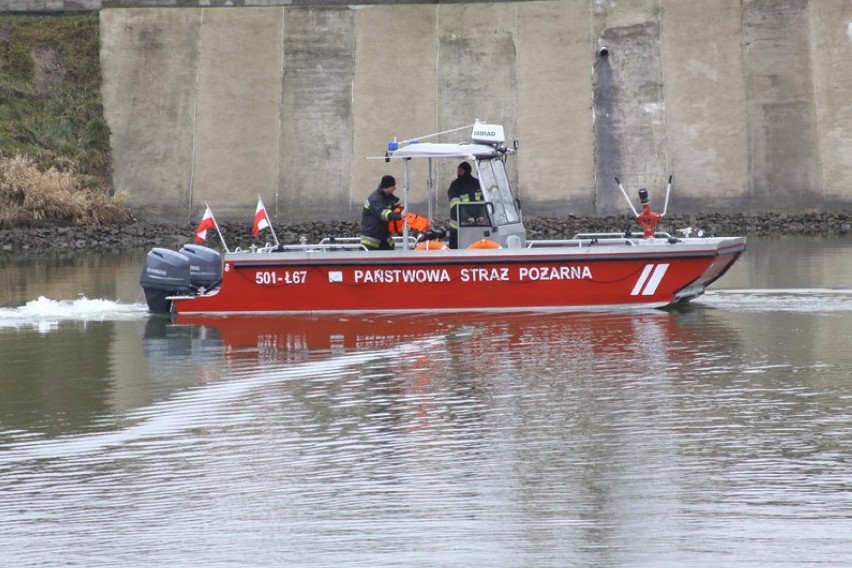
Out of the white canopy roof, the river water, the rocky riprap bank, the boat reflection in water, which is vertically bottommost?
the river water

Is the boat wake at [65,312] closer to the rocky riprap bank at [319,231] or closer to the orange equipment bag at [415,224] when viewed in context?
the orange equipment bag at [415,224]

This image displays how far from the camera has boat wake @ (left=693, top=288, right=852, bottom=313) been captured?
55.4ft

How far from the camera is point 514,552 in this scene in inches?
309

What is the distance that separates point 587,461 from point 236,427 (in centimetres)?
292

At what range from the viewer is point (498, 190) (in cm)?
1747

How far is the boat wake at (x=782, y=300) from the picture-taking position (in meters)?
16.9

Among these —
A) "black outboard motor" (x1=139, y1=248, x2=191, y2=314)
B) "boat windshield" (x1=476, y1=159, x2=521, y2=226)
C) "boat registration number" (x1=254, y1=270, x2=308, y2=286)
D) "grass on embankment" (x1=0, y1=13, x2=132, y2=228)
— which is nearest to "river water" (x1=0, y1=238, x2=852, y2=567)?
"boat registration number" (x1=254, y1=270, x2=308, y2=286)

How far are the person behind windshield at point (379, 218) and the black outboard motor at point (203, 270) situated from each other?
6.14ft

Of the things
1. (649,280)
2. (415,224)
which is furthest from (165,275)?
(649,280)

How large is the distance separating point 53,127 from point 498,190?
18225 mm

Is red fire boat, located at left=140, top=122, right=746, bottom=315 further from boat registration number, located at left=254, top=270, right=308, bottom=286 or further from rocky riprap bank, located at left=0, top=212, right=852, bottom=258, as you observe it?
rocky riprap bank, located at left=0, top=212, right=852, bottom=258

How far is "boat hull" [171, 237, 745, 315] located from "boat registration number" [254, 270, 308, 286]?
0.5 inches

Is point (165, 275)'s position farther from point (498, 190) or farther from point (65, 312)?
point (498, 190)

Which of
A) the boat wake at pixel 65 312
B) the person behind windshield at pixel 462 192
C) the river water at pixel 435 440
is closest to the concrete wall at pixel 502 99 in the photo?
the boat wake at pixel 65 312
